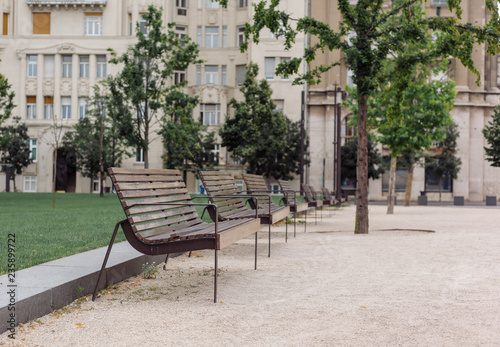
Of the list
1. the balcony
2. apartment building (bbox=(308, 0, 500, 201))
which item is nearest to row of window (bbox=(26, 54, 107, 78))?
the balcony

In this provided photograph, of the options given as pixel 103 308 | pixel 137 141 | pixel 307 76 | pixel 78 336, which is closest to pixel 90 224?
pixel 307 76

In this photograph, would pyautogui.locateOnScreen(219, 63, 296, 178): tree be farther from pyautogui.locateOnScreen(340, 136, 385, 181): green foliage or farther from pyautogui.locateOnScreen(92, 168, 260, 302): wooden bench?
pyautogui.locateOnScreen(92, 168, 260, 302): wooden bench

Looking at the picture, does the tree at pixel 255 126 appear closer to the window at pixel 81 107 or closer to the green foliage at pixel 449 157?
the green foliage at pixel 449 157

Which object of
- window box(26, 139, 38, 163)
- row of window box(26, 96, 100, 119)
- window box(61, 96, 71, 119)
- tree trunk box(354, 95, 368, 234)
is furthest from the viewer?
window box(61, 96, 71, 119)

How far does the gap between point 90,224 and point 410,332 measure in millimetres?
8628

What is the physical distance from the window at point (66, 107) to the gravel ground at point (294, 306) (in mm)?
47415

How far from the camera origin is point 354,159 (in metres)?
48.9

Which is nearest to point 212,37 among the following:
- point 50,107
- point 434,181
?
point 50,107

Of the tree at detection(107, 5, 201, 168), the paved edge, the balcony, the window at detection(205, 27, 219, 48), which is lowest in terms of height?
the paved edge

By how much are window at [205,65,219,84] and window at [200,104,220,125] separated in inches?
94.8

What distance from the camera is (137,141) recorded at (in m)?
31.1

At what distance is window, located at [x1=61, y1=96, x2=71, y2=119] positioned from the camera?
5298cm

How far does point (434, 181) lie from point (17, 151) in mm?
34564

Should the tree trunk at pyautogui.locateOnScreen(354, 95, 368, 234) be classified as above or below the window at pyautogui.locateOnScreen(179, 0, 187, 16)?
below
